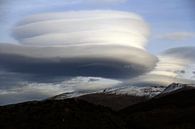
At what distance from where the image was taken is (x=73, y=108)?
175 meters

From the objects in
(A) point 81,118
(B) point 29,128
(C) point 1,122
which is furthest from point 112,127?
(C) point 1,122

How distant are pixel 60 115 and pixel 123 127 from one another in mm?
24344

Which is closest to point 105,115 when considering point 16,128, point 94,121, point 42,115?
point 94,121

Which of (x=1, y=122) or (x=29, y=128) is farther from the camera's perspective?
(x=1, y=122)

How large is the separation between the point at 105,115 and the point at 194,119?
1512 inches

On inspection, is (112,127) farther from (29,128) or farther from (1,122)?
(1,122)

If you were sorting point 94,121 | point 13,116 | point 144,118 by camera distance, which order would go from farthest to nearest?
point 144,118, point 13,116, point 94,121

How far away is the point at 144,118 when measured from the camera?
200m

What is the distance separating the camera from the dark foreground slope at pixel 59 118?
5763 inches

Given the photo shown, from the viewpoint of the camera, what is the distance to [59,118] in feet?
508

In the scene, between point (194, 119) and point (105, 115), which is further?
point (194, 119)

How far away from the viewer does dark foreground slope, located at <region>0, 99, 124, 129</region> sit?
146375 millimetres

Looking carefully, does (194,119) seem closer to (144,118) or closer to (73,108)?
(144,118)

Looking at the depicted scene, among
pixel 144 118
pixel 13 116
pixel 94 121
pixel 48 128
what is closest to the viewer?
pixel 48 128
